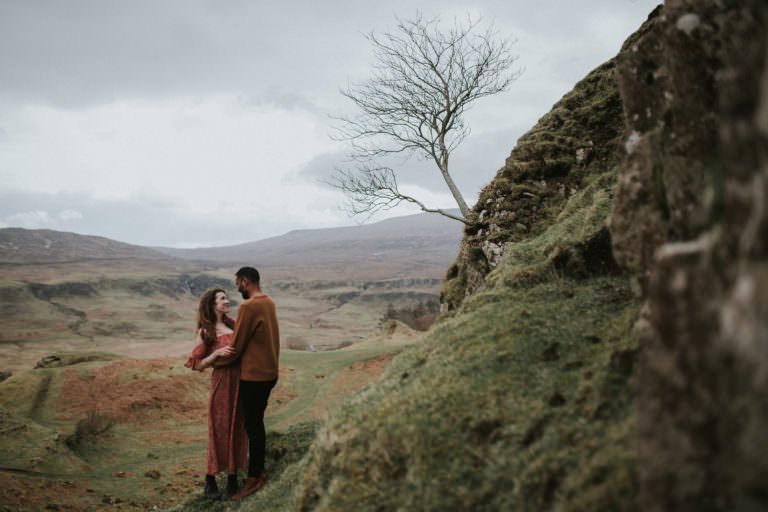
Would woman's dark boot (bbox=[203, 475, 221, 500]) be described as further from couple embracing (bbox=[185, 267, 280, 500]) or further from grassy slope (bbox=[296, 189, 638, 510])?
grassy slope (bbox=[296, 189, 638, 510])

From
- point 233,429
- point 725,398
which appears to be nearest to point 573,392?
point 725,398

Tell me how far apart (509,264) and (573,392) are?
392 cm

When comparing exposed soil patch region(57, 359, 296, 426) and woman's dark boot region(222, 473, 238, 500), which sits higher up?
woman's dark boot region(222, 473, 238, 500)

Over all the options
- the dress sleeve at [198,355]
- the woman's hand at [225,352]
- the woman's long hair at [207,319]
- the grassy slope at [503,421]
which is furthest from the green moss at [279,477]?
the woman's long hair at [207,319]

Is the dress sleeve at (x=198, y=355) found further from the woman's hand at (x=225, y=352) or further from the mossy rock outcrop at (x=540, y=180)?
the mossy rock outcrop at (x=540, y=180)

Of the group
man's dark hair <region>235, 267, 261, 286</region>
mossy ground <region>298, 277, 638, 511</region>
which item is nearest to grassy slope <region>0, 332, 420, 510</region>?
man's dark hair <region>235, 267, 261, 286</region>

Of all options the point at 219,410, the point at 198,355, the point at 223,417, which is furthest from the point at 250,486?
the point at 198,355

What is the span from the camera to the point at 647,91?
4.33 meters

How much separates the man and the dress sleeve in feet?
1.07

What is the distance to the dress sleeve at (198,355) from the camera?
7.32 m

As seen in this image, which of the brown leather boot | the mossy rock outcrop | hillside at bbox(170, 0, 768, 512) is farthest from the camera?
the mossy rock outcrop

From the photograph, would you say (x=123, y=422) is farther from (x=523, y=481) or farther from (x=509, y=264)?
(x=523, y=481)

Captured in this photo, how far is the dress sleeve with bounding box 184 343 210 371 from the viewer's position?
288 inches

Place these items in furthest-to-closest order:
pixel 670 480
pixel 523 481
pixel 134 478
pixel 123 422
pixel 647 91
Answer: pixel 123 422
pixel 134 478
pixel 647 91
pixel 523 481
pixel 670 480
